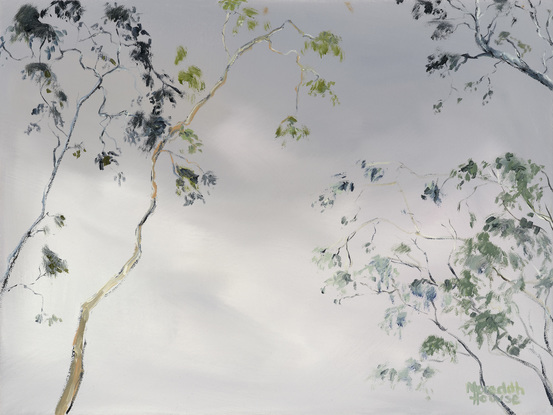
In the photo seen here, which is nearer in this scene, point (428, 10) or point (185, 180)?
point (185, 180)

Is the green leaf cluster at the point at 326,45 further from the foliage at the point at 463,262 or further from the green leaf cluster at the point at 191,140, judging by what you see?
the green leaf cluster at the point at 191,140

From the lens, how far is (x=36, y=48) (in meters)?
3.17

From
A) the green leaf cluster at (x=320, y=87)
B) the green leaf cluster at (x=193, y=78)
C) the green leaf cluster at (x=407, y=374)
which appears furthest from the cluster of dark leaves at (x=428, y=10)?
the green leaf cluster at (x=407, y=374)

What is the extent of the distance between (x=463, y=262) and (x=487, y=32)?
1314 mm

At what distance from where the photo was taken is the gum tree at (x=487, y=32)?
10.5ft

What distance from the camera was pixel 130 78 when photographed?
3184mm

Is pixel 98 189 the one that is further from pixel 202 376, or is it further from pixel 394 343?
pixel 394 343

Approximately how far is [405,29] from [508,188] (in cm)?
107

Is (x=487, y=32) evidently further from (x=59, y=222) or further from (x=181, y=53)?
(x=59, y=222)

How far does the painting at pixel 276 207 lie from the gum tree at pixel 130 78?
0.03ft

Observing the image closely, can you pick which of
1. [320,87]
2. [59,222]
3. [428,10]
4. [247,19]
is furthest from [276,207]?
[428,10]

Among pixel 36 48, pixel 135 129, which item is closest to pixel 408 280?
pixel 135 129

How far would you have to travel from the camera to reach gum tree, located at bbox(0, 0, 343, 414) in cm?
313
